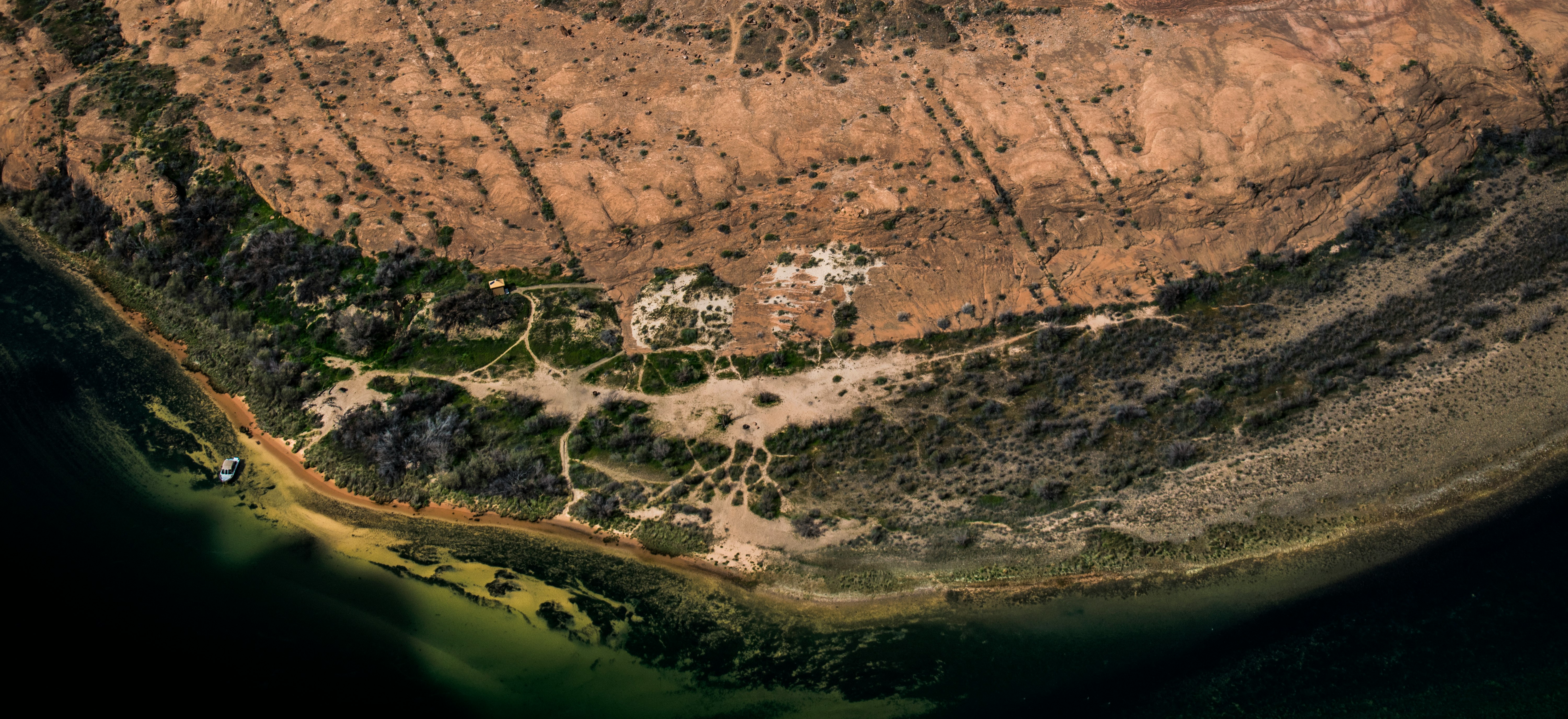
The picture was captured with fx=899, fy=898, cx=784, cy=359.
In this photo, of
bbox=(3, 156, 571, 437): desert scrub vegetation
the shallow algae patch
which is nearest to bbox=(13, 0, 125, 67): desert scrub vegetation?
bbox=(3, 156, 571, 437): desert scrub vegetation

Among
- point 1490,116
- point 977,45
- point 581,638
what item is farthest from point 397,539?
point 1490,116

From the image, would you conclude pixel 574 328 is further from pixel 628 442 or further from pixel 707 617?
pixel 707 617

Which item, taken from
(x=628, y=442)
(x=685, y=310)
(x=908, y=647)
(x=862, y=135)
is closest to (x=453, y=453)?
(x=628, y=442)

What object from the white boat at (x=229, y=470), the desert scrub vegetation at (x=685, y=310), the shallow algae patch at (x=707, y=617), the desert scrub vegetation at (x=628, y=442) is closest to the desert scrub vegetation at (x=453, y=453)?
the desert scrub vegetation at (x=628, y=442)

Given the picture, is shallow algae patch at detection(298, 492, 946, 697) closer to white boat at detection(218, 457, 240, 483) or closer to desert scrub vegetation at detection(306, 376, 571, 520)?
desert scrub vegetation at detection(306, 376, 571, 520)

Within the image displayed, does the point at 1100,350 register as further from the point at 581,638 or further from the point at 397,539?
the point at 397,539

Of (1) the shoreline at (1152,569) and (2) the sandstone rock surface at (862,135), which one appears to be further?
(2) the sandstone rock surface at (862,135)

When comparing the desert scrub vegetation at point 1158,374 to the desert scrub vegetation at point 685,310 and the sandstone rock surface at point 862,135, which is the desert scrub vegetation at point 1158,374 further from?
the desert scrub vegetation at point 685,310
